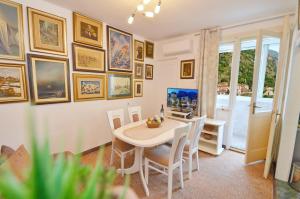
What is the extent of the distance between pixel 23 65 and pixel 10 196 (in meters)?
2.33

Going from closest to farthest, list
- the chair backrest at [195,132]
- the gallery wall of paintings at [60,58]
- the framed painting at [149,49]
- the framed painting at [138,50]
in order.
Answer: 1. the gallery wall of paintings at [60,58]
2. the chair backrest at [195,132]
3. the framed painting at [138,50]
4. the framed painting at [149,49]

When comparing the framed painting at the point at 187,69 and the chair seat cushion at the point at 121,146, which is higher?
the framed painting at the point at 187,69

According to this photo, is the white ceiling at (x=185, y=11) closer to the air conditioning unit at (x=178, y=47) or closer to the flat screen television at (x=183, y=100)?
the air conditioning unit at (x=178, y=47)

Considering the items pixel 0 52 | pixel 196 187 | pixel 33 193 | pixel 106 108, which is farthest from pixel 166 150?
pixel 0 52

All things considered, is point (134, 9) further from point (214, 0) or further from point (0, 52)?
point (0, 52)

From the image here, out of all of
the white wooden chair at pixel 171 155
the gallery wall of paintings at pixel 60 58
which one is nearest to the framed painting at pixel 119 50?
→ the gallery wall of paintings at pixel 60 58

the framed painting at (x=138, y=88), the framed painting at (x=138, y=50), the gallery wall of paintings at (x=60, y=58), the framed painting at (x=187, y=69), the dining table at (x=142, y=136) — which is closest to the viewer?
the dining table at (x=142, y=136)

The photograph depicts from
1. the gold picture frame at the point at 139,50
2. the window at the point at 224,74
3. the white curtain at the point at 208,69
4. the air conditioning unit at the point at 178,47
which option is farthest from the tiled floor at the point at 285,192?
the gold picture frame at the point at 139,50

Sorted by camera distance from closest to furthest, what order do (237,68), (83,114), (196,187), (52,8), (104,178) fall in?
(104,178)
(196,187)
(52,8)
(83,114)
(237,68)

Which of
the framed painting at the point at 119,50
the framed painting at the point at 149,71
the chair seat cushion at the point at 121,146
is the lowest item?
the chair seat cushion at the point at 121,146

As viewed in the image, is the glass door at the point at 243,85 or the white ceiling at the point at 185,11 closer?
the white ceiling at the point at 185,11

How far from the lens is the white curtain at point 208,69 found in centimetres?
306

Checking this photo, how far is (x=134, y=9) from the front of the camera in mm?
2395

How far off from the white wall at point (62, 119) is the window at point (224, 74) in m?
1.93
